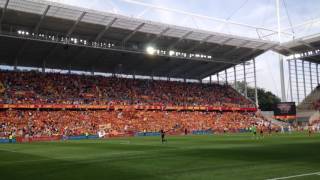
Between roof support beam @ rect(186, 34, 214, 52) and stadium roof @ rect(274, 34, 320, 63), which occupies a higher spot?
stadium roof @ rect(274, 34, 320, 63)

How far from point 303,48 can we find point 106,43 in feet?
148

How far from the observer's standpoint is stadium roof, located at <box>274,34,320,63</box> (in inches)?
3302

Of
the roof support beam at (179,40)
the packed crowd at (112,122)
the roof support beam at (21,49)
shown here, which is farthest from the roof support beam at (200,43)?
the roof support beam at (21,49)

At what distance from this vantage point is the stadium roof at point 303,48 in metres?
83.9

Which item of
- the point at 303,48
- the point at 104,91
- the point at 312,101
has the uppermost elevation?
the point at 303,48

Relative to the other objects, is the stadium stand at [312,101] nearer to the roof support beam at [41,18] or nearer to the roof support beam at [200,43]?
the roof support beam at [200,43]

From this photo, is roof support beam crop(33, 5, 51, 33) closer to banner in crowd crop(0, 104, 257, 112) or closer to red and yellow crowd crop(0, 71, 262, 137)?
red and yellow crowd crop(0, 71, 262, 137)

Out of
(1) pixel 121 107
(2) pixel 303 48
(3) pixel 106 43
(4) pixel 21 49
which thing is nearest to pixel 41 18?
(4) pixel 21 49

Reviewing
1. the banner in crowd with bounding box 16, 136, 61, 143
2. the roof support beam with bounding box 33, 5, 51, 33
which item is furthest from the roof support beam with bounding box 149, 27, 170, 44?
the banner in crowd with bounding box 16, 136, 61, 143

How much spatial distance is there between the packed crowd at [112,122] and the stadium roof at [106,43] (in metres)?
11.0

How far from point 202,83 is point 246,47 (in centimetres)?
1655

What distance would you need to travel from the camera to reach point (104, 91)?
7606cm

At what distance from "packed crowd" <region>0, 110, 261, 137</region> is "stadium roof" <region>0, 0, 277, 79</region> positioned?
435 inches

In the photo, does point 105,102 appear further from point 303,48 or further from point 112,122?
point 303,48
